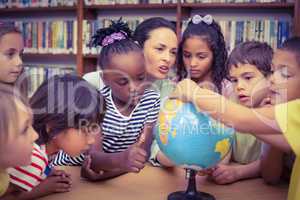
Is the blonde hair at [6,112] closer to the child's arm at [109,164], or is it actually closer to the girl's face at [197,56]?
the child's arm at [109,164]

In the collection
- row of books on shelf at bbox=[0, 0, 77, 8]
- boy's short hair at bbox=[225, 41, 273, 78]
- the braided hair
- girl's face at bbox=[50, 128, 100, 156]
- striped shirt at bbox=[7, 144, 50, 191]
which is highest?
row of books on shelf at bbox=[0, 0, 77, 8]

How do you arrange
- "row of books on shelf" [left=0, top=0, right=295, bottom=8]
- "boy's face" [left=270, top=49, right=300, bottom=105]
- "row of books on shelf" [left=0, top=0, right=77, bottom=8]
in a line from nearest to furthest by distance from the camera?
1. "boy's face" [left=270, top=49, right=300, bottom=105]
2. "row of books on shelf" [left=0, top=0, right=295, bottom=8]
3. "row of books on shelf" [left=0, top=0, right=77, bottom=8]

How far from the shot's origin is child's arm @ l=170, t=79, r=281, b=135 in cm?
106

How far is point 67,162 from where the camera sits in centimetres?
159

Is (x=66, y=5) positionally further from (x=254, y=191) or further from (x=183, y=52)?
(x=254, y=191)

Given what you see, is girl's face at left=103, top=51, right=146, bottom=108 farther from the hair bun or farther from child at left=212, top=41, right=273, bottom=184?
child at left=212, top=41, right=273, bottom=184

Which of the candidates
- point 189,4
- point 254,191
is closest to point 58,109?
point 254,191

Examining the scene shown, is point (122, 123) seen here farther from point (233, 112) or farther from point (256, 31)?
point (256, 31)

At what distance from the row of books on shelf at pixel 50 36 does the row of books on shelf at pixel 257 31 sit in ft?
3.63

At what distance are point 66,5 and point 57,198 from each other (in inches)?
106

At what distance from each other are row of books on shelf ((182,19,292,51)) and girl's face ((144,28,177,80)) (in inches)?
40.1

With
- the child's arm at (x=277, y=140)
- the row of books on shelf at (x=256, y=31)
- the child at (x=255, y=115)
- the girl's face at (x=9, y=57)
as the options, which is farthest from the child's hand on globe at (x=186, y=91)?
the row of books on shelf at (x=256, y=31)

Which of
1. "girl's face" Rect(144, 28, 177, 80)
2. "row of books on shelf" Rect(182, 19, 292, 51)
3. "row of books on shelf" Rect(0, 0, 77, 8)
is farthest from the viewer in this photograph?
"row of books on shelf" Rect(0, 0, 77, 8)

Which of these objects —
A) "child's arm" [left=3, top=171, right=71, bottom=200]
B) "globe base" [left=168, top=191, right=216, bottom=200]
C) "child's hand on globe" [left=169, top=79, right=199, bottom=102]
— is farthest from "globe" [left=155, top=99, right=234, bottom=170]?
"child's arm" [left=3, top=171, right=71, bottom=200]
